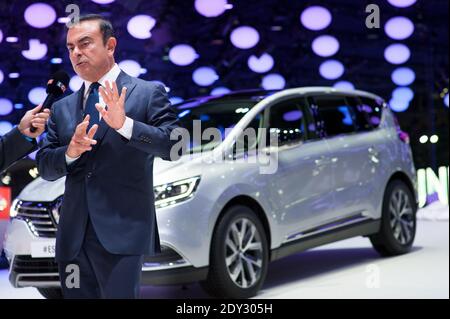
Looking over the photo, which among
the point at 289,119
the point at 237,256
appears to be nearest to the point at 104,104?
the point at 237,256

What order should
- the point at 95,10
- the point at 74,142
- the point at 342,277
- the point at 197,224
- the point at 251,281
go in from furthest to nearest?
the point at 342,277
the point at 251,281
the point at 197,224
the point at 95,10
the point at 74,142

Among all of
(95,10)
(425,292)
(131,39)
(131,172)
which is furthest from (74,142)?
(425,292)

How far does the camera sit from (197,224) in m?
5.36

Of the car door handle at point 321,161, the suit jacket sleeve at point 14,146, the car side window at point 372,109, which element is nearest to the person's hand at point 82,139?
the suit jacket sleeve at point 14,146

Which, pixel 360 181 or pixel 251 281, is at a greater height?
pixel 360 181

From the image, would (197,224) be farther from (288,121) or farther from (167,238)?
(288,121)

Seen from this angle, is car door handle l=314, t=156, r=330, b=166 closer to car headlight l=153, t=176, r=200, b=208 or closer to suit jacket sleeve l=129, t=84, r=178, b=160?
car headlight l=153, t=176, r=200, b=208

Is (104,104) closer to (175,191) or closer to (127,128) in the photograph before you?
(127,128)

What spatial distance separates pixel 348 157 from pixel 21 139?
3.73m

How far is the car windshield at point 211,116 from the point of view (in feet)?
13.0

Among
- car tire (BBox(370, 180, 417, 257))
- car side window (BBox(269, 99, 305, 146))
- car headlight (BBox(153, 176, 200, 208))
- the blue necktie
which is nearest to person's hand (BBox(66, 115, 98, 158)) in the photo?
the blue necktie

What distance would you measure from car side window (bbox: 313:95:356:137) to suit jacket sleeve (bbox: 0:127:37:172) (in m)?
3.32

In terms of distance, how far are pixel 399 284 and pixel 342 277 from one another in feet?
1.87

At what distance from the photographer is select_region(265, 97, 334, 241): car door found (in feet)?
19.5
